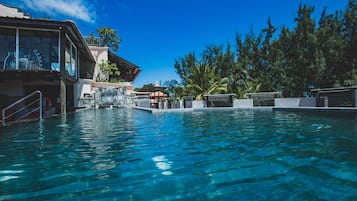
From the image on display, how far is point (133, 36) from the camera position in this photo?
133ft

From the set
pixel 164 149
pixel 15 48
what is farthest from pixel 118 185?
pixel 15 48

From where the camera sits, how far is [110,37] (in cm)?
4069

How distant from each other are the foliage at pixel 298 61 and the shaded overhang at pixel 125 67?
10.4 meters

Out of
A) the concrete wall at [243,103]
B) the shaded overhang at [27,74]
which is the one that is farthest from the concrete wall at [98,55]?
the concrete wall at [243,103]

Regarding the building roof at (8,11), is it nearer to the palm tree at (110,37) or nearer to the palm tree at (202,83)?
the palm tree at (202,83)

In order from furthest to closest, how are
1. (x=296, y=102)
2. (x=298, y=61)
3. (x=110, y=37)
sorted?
(x=110, y=37) → (x=298, y=61) → (x=296, y=102)

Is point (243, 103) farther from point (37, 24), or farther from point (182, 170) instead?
point (182, 170)

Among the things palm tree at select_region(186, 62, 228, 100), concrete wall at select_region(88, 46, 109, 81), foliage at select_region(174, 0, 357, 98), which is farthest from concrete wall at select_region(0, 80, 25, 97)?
foliage at select_region(174, 0, 357, 98)

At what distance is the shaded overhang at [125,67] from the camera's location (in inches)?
1188

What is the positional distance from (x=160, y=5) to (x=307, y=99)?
799 inches

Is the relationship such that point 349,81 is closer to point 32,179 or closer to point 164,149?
point 164,149

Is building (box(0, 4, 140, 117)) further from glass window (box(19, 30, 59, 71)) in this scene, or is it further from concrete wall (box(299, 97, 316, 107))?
concrete wall (box(299, 97, 316, 107))

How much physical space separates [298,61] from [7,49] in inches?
826

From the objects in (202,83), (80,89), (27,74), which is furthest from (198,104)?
(27,74)
